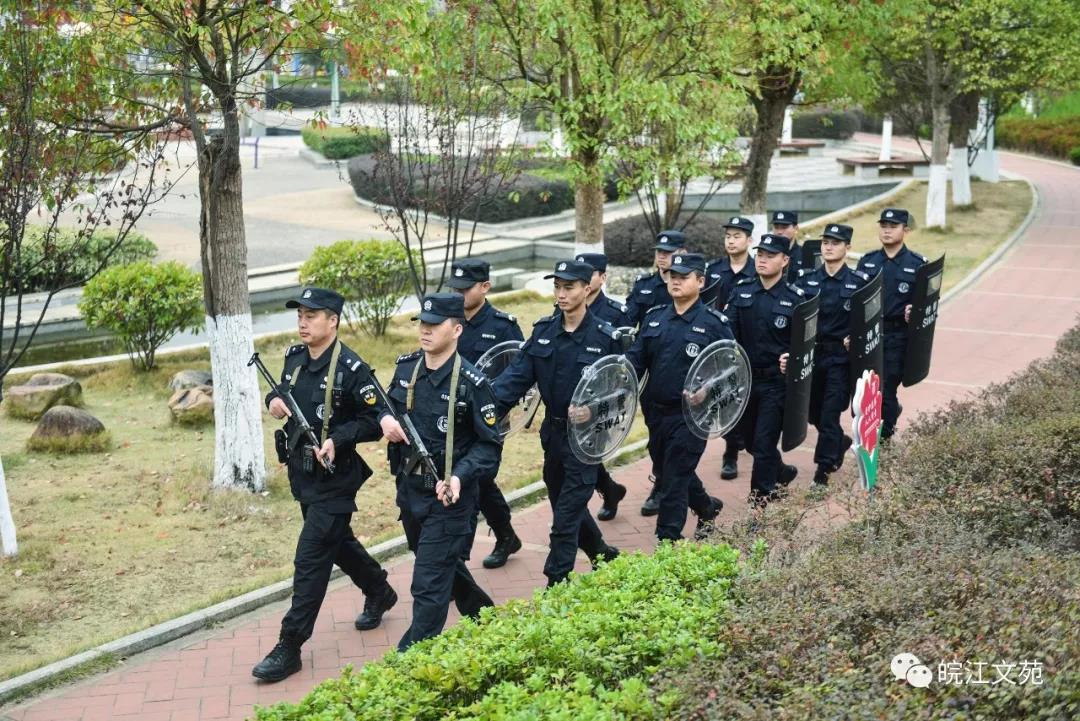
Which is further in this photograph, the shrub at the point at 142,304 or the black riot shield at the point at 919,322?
the shrub at the point at 142,304

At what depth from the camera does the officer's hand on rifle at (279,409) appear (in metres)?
6.48

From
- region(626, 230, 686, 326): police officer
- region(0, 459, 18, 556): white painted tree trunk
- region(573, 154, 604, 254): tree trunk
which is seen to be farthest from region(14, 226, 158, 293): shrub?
region(626, 230, 686, 326): police officer

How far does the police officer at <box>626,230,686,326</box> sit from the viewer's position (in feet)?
30.8

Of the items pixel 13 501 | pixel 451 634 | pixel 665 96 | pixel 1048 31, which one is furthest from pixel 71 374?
pixel 1048 31

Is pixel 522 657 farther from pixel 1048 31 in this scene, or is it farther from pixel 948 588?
pixel 1048 31

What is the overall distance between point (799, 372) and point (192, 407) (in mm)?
5320

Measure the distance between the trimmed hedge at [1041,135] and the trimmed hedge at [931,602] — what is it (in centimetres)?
3823

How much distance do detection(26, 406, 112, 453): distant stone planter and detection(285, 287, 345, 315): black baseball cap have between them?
4.36 metres

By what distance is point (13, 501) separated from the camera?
29.4 feet

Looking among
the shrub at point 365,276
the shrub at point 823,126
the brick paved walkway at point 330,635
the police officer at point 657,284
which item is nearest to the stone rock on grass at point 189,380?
the shrub at point 365,276

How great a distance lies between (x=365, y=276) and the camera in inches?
555

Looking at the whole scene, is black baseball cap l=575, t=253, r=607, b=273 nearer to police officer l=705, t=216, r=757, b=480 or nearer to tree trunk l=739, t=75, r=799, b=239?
police officer l=705, t=216, r=757, b=480

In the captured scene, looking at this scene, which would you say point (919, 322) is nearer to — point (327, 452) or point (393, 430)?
point (393, 430)

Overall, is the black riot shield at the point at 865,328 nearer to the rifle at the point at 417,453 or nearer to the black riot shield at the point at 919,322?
the black riot shield at the point at 919,322
